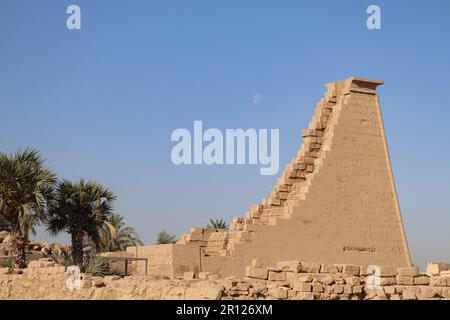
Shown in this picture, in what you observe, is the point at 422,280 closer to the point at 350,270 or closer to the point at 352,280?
the point at 350,270

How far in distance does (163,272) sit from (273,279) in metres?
8.74

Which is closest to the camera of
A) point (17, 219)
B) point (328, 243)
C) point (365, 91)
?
point (17, 219)

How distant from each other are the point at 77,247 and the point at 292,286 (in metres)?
10.0

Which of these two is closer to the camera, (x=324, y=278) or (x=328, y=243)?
(x=324, y=278)

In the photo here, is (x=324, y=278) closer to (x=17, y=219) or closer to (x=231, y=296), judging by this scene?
(x=231, y=296)

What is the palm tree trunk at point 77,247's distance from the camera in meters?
23.3

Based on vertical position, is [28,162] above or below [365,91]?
below

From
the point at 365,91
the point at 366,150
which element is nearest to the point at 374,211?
the point at 366,150

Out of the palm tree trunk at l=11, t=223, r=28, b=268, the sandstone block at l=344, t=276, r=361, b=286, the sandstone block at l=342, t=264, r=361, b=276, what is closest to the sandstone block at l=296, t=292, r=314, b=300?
the sandstone block at l=344, t=276, r=361, b=286

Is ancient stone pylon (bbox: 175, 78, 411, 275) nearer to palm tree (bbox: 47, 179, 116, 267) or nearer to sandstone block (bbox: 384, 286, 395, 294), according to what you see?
palm tree (bbox: 47, 179, 116, 267)

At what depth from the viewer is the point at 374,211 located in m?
26.6

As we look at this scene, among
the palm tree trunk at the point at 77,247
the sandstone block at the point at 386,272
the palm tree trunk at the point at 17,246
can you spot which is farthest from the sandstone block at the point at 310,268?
the palm tree trunk at the point at 17,246

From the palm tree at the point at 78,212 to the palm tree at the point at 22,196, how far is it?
415mm

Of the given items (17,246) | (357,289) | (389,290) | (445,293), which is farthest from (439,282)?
(17,246)
